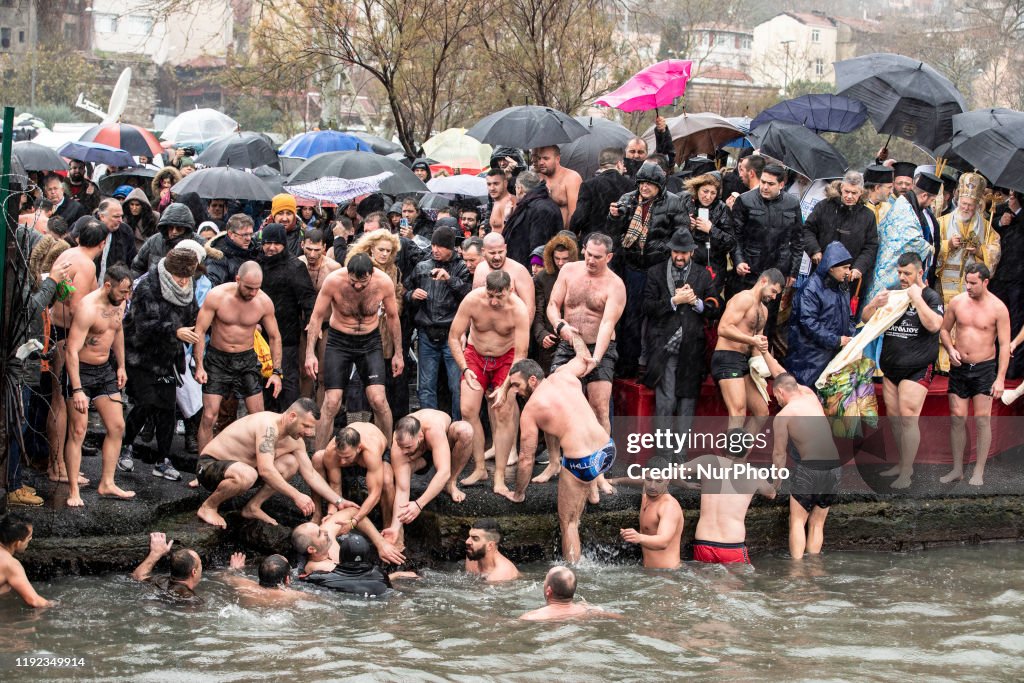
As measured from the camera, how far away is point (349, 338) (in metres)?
11.1

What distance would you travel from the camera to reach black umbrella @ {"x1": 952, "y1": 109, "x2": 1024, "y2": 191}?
38.7 feet

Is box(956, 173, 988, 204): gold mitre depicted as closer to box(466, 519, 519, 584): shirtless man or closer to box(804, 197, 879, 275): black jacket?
box(804, 197, 879, 275): black jacket

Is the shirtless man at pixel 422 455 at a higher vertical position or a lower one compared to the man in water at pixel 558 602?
higher

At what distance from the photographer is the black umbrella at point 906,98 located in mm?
13070

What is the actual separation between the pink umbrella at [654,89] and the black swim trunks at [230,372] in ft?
18.9

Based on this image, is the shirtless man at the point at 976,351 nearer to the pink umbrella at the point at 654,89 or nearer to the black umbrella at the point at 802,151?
the black umbrella at the point at 802,151

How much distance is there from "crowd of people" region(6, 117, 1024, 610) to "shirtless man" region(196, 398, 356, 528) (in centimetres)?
2

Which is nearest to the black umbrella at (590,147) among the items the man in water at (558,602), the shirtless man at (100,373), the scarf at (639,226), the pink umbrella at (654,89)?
the pink umbrella at (654,89)

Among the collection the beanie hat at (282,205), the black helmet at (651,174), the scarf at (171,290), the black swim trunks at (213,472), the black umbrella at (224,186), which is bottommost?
the black swim trunks at (213,472)

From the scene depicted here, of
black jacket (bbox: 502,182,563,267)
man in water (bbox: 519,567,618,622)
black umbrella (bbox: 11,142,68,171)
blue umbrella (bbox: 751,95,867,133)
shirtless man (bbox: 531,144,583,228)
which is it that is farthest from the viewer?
blue umbrella (bbox: 751,95,867,133)

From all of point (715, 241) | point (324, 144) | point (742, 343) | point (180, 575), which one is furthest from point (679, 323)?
point (324, 144)

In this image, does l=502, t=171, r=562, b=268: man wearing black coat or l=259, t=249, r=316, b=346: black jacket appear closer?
l=259, t=249, r=316, b=346: black jacket

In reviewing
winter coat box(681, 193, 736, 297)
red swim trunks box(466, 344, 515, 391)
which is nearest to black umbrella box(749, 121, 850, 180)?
winter coat box(681, 193, 736, 297)

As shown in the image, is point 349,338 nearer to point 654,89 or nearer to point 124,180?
point 654,89
